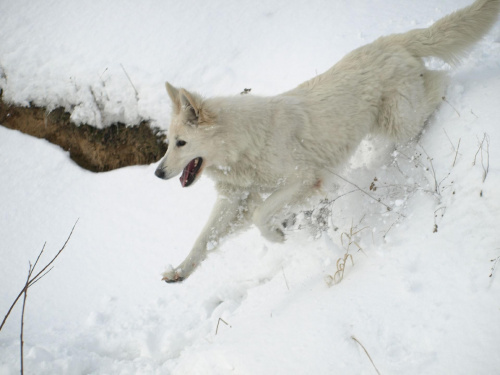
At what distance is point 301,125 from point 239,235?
1285mm

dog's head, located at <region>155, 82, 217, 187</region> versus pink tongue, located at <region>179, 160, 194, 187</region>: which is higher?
dog's head, located at <region>155, 82, 217, 187</region>

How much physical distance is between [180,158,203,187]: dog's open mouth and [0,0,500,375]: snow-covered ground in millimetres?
1236

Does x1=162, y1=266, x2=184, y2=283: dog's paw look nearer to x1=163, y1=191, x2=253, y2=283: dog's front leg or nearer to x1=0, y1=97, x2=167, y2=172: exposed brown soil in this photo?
x1=163, y1=191, x2=253, y2=283: dog's front leg

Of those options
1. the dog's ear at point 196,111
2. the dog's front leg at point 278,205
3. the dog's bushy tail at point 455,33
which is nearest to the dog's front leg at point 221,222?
the dog's front leg at point 278,205

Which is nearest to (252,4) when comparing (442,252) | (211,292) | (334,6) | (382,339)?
(334,6)

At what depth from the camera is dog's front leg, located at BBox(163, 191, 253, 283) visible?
3.36m

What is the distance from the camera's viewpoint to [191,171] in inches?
128

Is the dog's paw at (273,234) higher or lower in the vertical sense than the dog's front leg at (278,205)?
lower

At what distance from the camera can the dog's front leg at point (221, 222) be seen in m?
3.36

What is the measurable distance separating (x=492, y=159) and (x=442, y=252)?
35.6 inches

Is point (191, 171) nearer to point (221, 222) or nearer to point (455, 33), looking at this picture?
point (221, 222)

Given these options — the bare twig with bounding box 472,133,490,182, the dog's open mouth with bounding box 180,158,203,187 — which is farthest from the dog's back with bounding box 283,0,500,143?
the dog's open mouth with bounding box 180,158,203,187

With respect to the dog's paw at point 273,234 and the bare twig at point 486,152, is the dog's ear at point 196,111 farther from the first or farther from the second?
the bare twig at point 486,152

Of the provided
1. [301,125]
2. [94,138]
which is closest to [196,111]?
[301,125]
